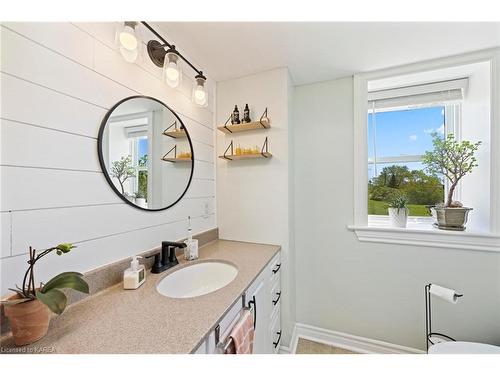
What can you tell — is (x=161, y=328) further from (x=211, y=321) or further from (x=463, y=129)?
(x=463, y=129)

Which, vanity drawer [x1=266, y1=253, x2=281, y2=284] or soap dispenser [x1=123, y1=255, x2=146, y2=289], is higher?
soap dispenser [x1=123, y1=255, x2=146, y2=289]

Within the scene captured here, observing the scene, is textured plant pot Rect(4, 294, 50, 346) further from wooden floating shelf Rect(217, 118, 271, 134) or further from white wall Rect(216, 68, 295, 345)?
wooden floating shelf Rect(217, 118, 271, 134)

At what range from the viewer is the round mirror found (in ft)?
3.13

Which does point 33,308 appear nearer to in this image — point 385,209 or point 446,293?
point 446,293

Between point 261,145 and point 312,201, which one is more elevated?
point 261,145

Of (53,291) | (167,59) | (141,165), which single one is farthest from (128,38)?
(53,291)

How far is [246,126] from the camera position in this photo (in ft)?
5.29

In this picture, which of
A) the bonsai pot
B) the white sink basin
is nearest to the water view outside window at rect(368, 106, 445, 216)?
the bonsai pot

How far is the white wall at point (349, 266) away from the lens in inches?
55.4

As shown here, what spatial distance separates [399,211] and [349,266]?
0.62m

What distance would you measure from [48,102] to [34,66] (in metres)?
0.12

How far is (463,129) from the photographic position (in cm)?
163

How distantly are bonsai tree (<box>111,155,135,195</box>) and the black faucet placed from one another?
0.38 meters

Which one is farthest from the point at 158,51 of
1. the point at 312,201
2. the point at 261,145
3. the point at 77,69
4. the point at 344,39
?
the point at 312,201
